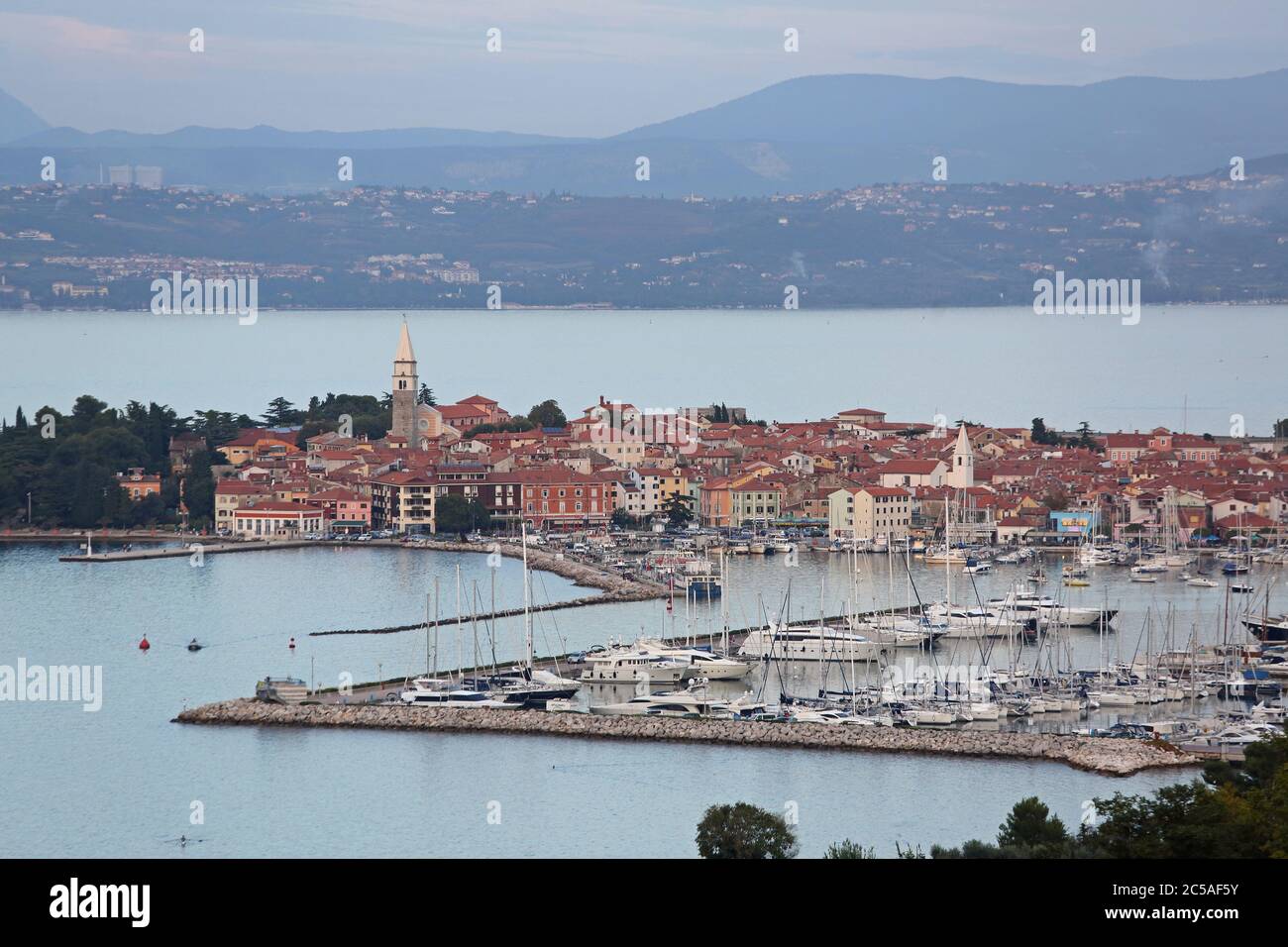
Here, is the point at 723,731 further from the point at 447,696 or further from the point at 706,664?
the point at 706,664

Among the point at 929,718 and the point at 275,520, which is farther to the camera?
the point at 275,520

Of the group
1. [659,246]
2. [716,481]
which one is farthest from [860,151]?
[716,481]

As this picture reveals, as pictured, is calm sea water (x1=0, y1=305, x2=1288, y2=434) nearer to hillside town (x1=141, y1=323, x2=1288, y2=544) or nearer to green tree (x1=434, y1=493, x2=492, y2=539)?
hillside town (x1=141, y1=323, x2=1288, y2=544)

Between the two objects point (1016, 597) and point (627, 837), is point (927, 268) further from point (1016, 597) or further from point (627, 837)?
point (627, 837)
